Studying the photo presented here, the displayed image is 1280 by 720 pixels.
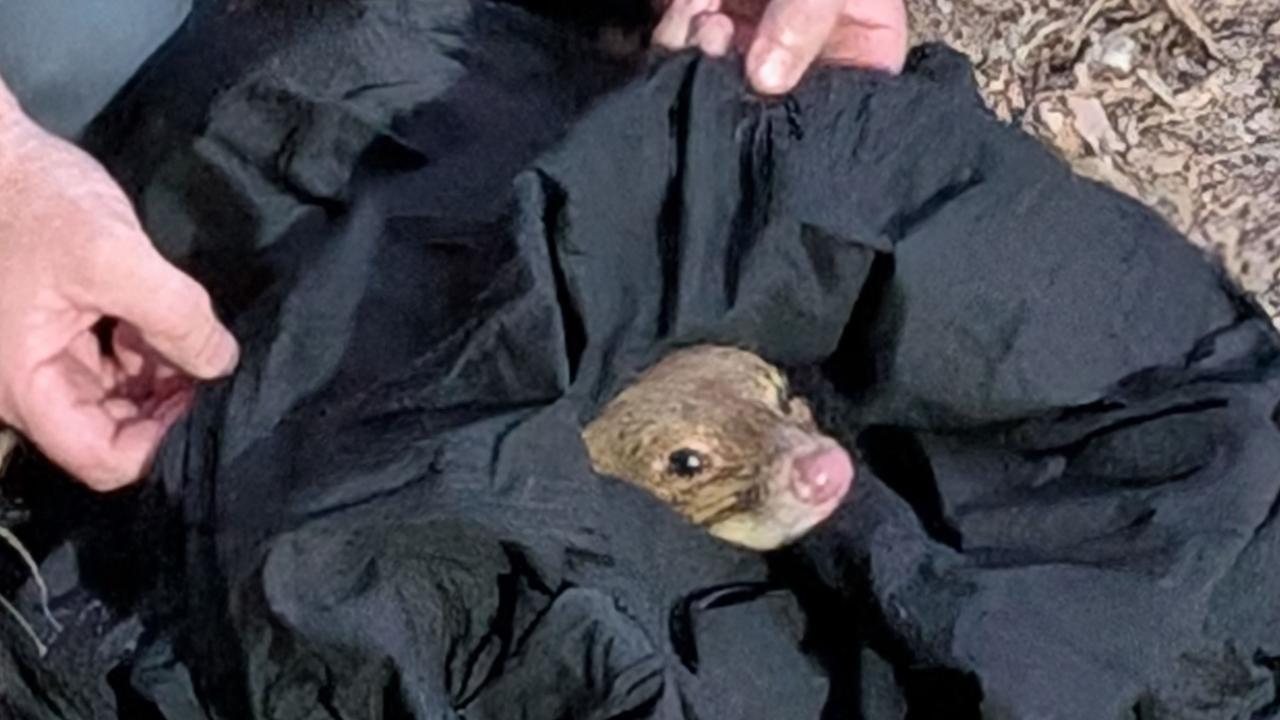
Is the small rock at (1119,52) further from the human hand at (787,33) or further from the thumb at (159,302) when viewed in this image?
the thumb at (159,302)

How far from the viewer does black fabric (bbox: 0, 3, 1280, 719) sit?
64 cm

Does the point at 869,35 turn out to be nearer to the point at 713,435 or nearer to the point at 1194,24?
the point at 713,435

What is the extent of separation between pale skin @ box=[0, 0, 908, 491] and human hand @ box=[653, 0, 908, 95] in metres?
0.02

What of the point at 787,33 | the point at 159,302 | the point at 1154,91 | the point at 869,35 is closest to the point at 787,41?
the point at 787,33

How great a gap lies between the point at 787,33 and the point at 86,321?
0.28 meters

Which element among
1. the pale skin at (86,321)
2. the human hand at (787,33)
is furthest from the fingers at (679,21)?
the pale skin at (86,321)

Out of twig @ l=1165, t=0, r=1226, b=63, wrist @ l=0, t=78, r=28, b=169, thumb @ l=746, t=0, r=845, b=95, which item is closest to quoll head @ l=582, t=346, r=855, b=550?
thumb @ l=746, t=0, r=845, b=95

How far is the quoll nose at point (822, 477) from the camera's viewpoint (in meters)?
0.72

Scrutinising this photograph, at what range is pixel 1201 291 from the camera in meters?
0.75

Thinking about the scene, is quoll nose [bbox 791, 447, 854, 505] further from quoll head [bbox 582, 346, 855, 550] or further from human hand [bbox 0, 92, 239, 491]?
human hand [bbox 0, 92, 239, 491]

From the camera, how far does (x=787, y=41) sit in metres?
0.79

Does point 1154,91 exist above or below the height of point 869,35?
below

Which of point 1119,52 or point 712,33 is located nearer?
point 712,33

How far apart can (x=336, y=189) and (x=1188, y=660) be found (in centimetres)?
33
